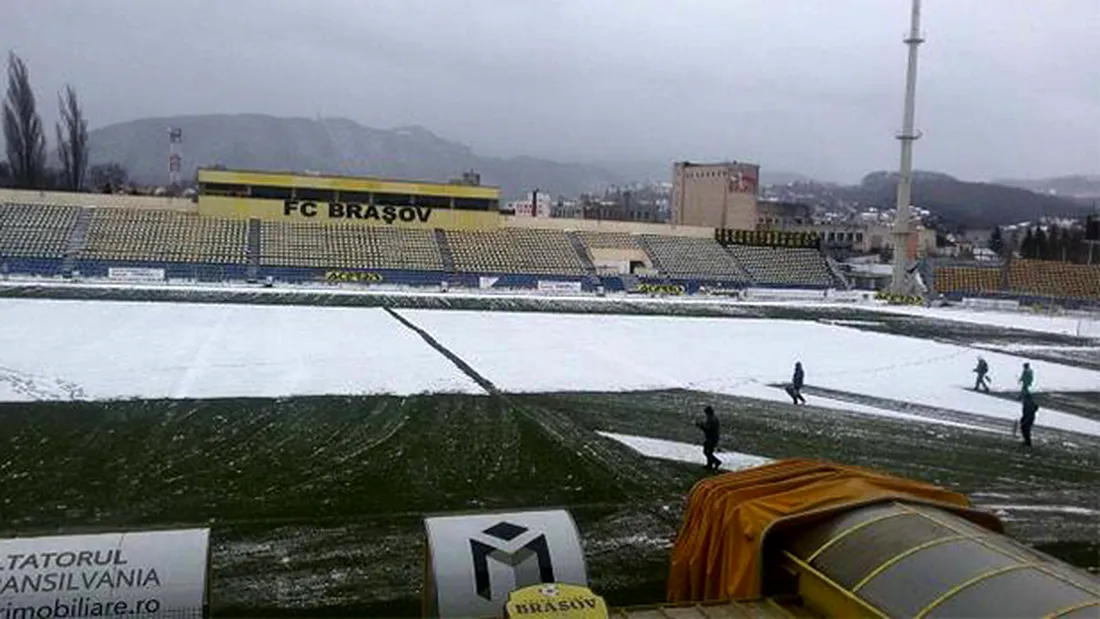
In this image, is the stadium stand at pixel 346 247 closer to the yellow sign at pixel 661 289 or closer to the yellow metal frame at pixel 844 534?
the yellow sign at pixel 661 289

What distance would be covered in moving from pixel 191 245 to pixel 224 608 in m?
51.0

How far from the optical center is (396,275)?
56.3 meters

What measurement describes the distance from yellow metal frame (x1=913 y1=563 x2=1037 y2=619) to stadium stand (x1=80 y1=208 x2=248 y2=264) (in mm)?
53703

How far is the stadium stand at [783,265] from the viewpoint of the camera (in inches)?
2591

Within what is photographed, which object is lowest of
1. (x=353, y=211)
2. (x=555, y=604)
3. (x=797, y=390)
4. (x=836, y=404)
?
(x=836, y=404)

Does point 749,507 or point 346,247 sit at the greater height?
point 346,247

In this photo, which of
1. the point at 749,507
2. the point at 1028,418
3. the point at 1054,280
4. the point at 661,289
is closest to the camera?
the point at 749,507

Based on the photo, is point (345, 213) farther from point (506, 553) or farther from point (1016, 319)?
point (506, 553)

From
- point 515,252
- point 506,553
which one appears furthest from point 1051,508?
point 515,252

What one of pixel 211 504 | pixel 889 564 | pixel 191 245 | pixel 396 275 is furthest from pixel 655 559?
pixel 191 245

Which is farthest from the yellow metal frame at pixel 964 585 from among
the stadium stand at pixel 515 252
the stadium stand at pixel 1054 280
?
the stadium stand at pixel 1054 280

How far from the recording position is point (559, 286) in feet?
188

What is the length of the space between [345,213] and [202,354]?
3884 centimetres

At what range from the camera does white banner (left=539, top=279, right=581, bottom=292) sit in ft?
186
